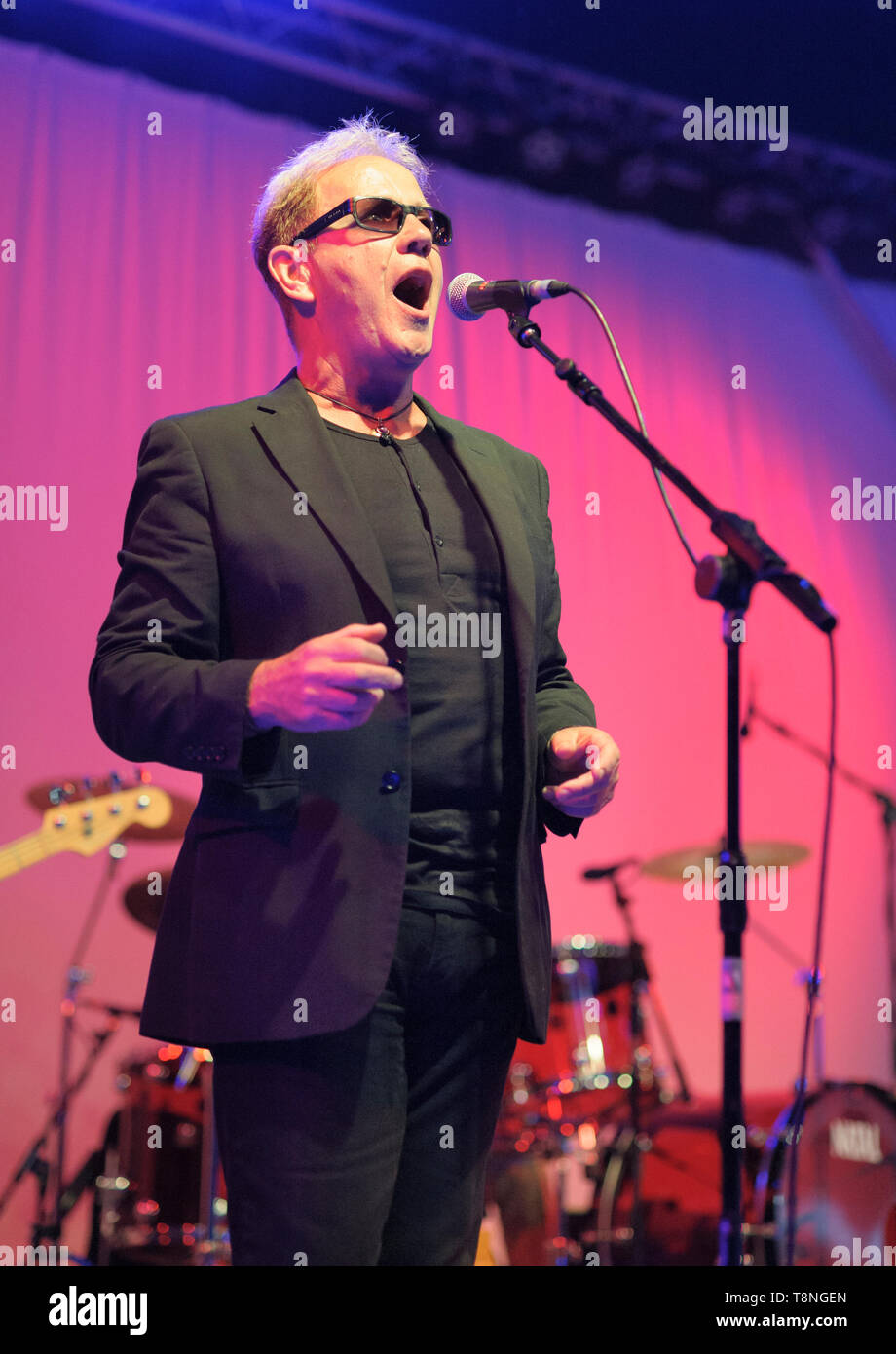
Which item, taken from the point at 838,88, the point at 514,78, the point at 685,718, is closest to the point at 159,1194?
the point at 685,718

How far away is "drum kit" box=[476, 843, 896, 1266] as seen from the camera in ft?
13.6

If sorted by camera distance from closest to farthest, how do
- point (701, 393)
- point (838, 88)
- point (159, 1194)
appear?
point (159, 1194) → point (838, 88) → point (701, 393)

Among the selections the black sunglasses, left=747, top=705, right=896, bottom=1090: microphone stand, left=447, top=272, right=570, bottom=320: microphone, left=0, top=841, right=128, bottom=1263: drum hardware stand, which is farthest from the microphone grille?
left=747, top=705, right=896, bottom=1090: microphone stand

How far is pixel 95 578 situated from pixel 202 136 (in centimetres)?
171

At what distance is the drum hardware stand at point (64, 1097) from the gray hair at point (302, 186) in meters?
2.75

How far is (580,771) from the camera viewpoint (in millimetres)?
1729

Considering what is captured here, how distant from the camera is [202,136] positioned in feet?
15.5

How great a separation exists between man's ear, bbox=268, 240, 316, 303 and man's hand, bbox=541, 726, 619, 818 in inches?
33.8

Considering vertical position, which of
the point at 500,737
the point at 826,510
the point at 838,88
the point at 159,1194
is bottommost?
the point at 159,1194

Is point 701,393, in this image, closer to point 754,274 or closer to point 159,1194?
point 754,274

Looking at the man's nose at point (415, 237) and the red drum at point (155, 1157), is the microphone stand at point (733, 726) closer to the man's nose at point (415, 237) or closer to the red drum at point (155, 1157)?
the man's nose at point (415, 237)

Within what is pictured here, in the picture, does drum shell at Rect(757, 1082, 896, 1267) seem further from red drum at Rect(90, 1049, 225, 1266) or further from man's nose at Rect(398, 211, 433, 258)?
man's nose at Rect(398, 211, 433, 258)

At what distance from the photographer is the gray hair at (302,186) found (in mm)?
2119

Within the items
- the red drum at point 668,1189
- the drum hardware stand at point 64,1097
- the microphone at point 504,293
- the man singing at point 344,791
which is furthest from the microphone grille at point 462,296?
the red drum at point 668,1189
